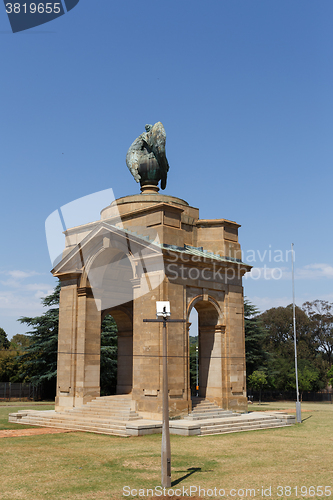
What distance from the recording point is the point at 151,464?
14844 millimetres

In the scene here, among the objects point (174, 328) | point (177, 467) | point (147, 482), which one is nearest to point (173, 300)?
point (174, 328)

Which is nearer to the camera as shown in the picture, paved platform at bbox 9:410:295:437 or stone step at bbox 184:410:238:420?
paved platform at bbox 9:410:295:437

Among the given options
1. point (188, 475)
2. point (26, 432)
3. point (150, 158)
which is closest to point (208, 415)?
point (26, 432)

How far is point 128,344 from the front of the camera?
106 feet

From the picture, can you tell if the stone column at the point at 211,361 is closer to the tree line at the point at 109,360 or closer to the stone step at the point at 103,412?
the stone step at the point at 103,412

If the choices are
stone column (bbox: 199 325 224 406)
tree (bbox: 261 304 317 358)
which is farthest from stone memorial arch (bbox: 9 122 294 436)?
tree (bbox: 261 304 317 358)

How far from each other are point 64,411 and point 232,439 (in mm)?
11085

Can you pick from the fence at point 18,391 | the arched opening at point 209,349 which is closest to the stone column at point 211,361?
the arched opening at point 209,349

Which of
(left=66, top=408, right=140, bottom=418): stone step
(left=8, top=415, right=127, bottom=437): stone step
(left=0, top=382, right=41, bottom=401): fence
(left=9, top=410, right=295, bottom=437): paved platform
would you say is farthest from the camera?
(left=0, top=382, right=41, bottom=401): fence

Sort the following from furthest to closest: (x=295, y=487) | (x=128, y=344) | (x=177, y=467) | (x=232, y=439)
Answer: (x=128, y=344) < (x=232, y=439) < (x=177, y=467) < (x=295, y=487)

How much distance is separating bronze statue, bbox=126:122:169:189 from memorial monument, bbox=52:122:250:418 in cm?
6

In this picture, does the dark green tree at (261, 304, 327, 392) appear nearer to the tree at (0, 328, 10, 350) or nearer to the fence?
the fence

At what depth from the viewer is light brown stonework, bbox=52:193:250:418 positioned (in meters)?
24.1

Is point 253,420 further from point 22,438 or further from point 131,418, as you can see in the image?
point 22,438
